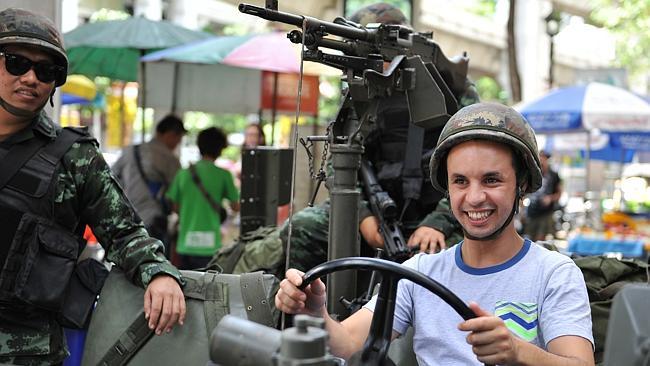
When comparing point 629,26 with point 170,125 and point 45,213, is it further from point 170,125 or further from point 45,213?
point 45,213

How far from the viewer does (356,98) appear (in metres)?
4.48

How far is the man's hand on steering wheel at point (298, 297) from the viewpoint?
281 cm

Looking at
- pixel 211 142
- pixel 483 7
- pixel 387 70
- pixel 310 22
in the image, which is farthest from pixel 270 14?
pixel 483 7

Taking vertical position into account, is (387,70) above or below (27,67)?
above

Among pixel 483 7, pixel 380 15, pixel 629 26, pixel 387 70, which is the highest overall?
pixel 483 7

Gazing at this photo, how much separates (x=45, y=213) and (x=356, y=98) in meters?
1.59

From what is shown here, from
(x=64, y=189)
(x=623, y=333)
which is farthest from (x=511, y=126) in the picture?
(x=64, y=189)

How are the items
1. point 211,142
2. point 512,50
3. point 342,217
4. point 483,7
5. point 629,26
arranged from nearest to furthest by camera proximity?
point 342,217 → point 211,142 → point 512,50 → point 629,26 → point 483,7

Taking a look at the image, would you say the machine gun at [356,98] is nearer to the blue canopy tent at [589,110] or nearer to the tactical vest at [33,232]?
the tactical vest at [33,232]

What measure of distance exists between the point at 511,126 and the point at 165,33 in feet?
28.9

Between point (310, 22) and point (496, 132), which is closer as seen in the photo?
point (496, 132)

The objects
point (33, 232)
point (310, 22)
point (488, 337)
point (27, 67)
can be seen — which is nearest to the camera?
point (488, 337)

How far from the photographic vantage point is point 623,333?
2059 millimetres

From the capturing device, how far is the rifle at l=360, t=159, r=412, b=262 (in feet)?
16.3
